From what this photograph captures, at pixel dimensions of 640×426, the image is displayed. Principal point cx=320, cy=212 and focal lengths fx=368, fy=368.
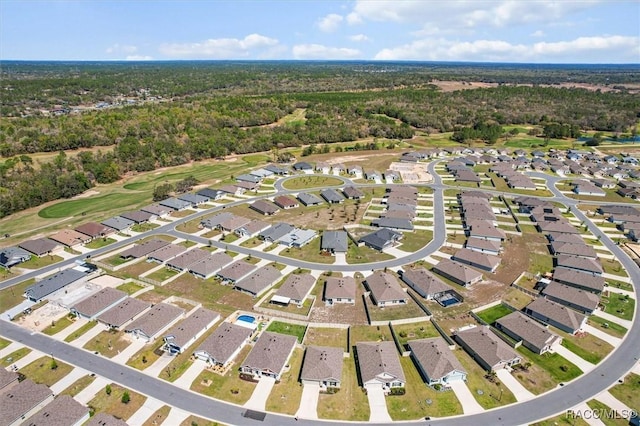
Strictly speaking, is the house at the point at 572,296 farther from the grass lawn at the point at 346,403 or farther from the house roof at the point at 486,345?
the grass lawn at the point at 346,403

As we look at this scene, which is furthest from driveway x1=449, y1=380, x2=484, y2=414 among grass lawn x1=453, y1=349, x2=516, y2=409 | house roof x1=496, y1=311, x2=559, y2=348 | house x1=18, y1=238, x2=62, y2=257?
house x1=18, y1=238, x2=62, y2=257

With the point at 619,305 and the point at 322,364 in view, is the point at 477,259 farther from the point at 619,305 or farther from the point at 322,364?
the point at 322,364

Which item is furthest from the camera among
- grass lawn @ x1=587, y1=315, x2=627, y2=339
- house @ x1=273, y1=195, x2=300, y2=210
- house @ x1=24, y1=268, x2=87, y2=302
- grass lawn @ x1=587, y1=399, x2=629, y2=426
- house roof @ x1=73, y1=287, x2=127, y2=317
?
house @ x1=273, y1=195, x2=300, y2=210

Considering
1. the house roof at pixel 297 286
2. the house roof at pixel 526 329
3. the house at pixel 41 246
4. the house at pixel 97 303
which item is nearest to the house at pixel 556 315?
the house roof at pixel 526 329

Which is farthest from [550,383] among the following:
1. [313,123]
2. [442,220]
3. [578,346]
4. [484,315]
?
[313,123]

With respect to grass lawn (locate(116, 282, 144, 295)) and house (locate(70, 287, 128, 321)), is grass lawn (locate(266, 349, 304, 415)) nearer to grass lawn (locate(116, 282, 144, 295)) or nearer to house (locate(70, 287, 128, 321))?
house (locate(70, 287, 128, 321))

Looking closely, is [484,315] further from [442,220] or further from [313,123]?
[313,123]
